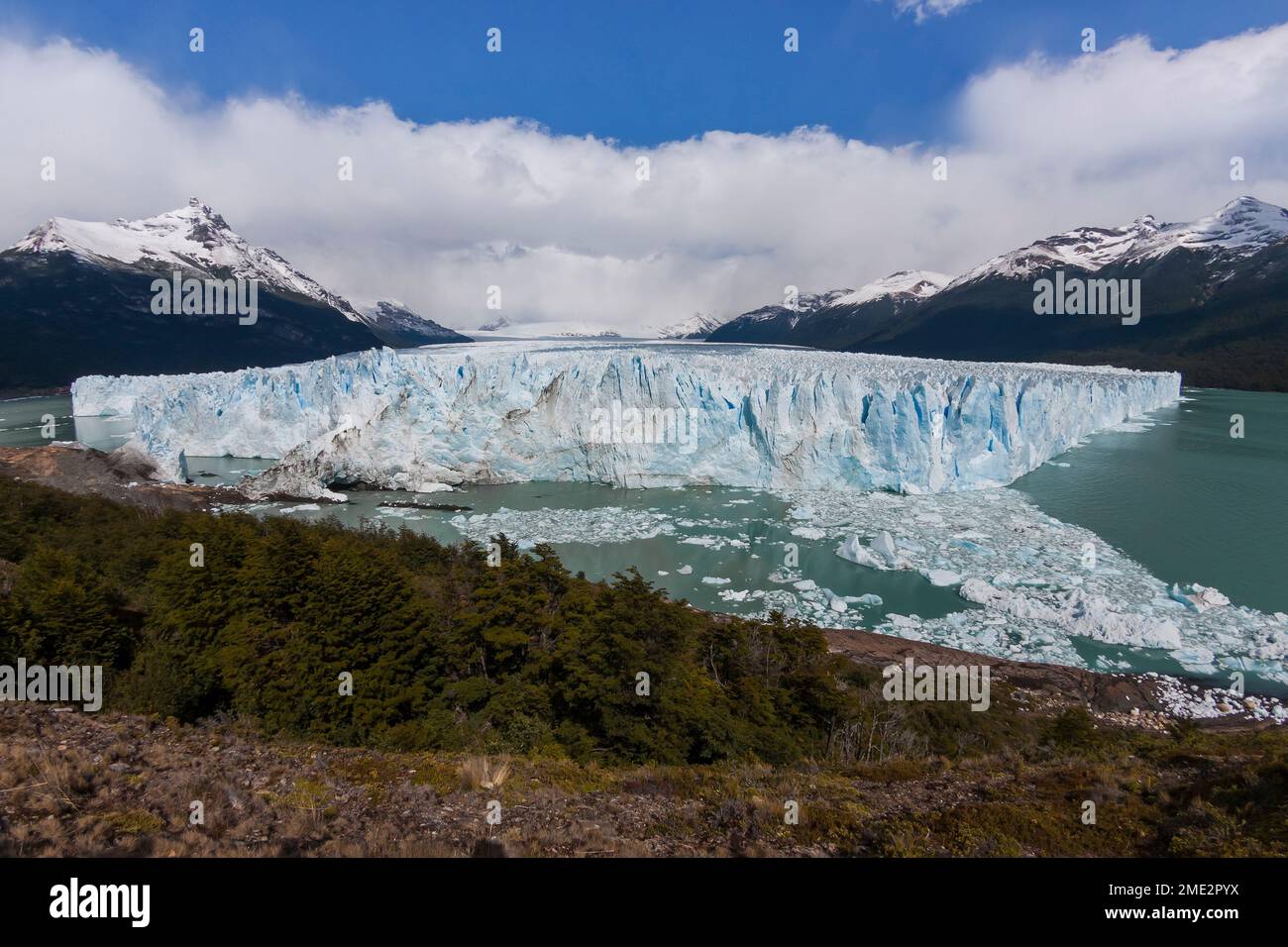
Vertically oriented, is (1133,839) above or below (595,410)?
below

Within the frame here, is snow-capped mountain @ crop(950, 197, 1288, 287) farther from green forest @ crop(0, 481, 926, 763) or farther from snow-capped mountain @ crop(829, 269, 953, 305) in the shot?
green forest @ crop(0, 481, 926, 763)

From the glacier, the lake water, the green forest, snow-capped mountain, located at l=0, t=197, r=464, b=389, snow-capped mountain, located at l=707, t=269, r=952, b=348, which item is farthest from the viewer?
snow-capped mountain, located at l=707, t=269, r=952, b=348

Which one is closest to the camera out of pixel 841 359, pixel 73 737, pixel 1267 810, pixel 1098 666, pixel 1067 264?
pixel 1267 810

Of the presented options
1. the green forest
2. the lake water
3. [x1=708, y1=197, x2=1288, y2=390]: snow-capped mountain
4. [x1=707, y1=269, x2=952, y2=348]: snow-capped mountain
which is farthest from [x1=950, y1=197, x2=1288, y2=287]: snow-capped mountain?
the green forest

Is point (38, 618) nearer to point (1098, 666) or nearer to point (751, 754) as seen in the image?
point (751, 754)

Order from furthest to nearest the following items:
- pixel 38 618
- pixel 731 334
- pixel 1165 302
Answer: pixel 731 334, pixel 1165 302, pixel 38 618

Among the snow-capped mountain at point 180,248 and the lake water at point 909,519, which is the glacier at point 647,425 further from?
the snow-capped mountain at point 180,248

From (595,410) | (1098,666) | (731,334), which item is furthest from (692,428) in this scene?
(731,334)
